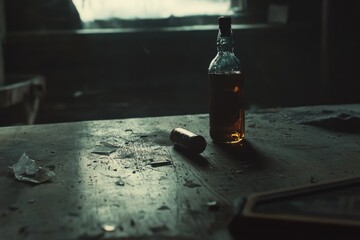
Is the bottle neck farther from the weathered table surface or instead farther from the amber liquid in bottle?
the weathered table surface

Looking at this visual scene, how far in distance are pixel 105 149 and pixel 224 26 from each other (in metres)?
0.34

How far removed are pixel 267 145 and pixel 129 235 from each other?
50 centimetres

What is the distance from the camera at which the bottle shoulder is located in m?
1.00

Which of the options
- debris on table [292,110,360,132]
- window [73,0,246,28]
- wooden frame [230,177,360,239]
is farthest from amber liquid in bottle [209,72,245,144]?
window [73,0,246,28]

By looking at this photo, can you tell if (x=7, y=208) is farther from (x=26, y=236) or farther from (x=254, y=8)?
(x=254, y=8)

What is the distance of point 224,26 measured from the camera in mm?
926

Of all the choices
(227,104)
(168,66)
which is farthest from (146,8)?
(227,104)

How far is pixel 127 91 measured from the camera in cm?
307

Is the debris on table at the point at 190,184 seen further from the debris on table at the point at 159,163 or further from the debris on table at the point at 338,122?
the debris on table at the point at 338,122

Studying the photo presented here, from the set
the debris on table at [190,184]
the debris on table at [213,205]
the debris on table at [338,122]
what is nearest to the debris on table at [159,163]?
the debris on table at [190,184]

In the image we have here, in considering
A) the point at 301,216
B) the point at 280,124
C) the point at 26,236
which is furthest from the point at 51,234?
the point at 280,124

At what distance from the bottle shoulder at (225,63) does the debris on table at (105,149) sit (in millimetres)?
253

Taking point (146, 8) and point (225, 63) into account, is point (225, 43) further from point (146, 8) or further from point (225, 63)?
point (146, 8)

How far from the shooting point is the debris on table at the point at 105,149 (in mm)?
966
